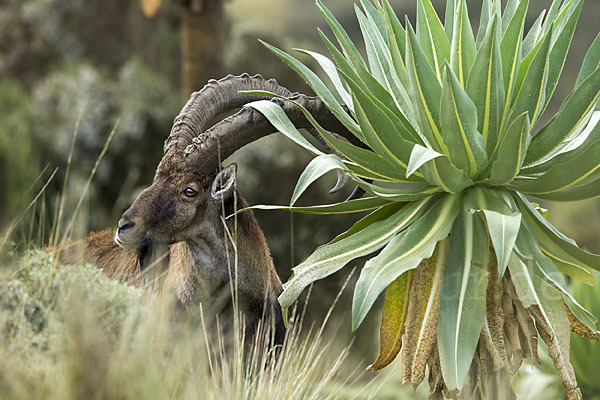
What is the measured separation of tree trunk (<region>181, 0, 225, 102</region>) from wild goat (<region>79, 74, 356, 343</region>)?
30.3 feet

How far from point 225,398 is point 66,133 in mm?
14533

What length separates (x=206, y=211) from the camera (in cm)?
454

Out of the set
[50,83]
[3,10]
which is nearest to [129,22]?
[3,10]

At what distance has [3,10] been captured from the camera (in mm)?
28312

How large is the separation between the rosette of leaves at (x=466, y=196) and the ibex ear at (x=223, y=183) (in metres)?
0.77

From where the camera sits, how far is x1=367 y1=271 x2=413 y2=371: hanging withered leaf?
145 inches

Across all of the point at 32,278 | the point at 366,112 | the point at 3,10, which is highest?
the point at 3,10

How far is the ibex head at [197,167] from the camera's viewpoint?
4.25 m

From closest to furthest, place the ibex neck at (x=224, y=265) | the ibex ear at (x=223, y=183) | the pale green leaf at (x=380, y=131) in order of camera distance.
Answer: the pale green leaf at (x=380, y=131) < the ibex ear at (x=223, y=183) < the ibex neck at (x=224, y=265)

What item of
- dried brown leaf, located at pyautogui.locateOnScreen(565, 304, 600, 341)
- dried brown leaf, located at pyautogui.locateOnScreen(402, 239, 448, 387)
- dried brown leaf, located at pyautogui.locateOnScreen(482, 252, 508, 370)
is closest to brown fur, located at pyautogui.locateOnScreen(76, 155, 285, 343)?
dried brown leaf, located at pyautogui.locateOnScreen(402, 239, 448, 387)

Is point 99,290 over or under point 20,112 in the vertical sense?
under

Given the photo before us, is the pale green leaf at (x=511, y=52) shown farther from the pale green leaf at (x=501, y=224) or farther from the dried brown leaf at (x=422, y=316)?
the dried brown leaf at (x=422, y=316)

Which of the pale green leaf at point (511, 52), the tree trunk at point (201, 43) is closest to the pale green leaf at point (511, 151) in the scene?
the pale green leaf at point (511, 52)

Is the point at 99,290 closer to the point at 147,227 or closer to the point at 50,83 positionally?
the point at 147,227
